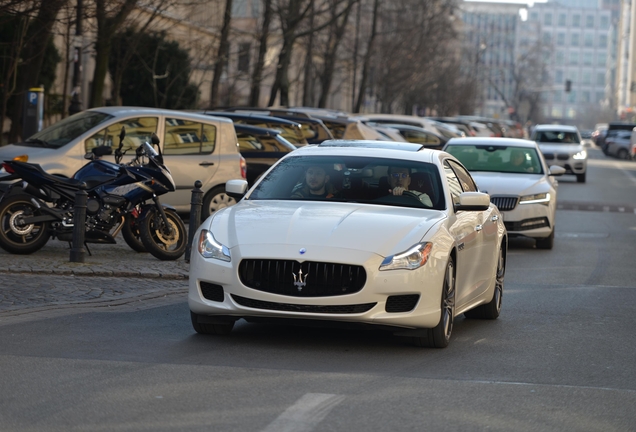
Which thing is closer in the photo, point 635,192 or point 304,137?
point 304,137

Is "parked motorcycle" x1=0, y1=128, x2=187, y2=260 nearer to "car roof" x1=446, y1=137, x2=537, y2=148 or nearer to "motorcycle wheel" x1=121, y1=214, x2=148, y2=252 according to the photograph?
"motorcycle wheel" x1=121, y1=214, x2=148, y2=252

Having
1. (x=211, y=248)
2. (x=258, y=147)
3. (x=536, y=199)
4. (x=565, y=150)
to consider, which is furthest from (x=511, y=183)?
(x=565, y=150)

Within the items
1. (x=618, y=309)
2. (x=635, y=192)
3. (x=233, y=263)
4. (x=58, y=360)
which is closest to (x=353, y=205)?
(x=233, y=263)

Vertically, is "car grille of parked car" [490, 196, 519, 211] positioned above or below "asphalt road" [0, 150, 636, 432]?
above

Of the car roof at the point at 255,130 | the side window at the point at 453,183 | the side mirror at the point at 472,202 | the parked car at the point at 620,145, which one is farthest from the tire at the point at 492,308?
the parked car at the point at 620,145

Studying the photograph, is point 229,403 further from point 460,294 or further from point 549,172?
point 549,172

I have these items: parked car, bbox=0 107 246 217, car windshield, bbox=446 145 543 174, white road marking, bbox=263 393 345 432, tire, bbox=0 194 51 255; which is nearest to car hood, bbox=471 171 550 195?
car windshield, bbox=446 145 543 174

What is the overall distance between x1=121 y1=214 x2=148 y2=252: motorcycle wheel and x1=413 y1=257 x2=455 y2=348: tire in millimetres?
5611

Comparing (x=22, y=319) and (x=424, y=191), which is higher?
(x=424, y=191)

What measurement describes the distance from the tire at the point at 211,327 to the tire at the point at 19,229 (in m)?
4.79

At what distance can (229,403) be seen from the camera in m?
6.35

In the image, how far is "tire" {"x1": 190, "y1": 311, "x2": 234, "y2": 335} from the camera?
8477mm

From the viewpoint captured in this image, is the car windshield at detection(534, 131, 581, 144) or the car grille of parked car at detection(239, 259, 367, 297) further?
the car windshield at detection(534, 131, 581, 144)

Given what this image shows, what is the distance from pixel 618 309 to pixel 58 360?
5597 millimetres
